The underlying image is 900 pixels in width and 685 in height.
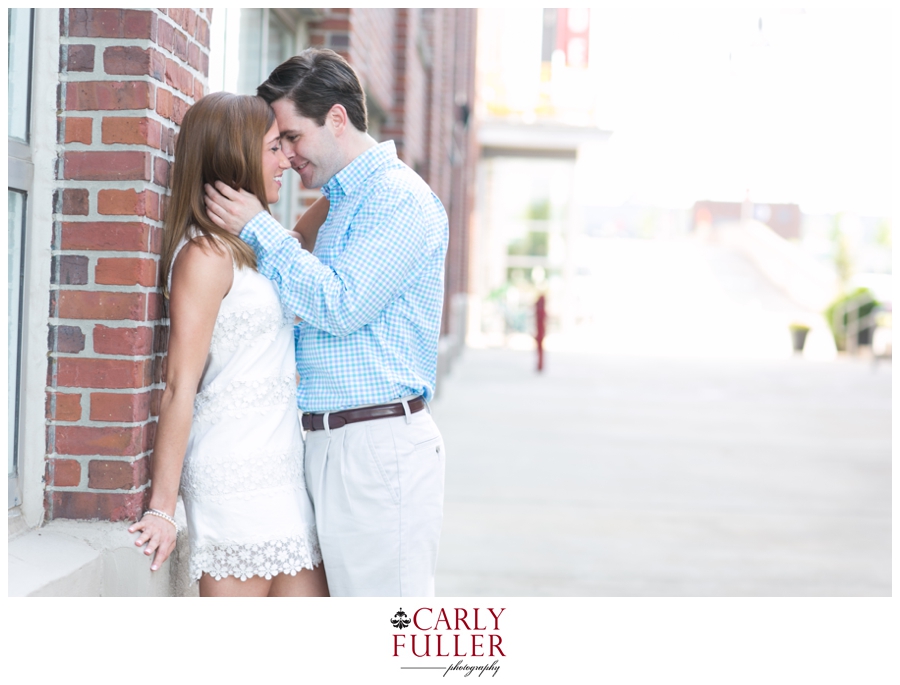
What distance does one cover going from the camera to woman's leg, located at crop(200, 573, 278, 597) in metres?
2.38

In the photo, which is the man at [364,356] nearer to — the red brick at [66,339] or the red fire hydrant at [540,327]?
the red brick at [66,339]

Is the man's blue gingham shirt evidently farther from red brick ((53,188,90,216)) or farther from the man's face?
red brick ((53,188,90,216))

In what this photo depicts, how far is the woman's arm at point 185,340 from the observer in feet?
7.37

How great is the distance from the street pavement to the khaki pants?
230 cm

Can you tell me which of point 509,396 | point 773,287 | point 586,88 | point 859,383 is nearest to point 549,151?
point 586,88

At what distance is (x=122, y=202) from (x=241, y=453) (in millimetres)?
697

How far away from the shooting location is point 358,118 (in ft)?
8.40

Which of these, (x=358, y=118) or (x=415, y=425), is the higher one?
(x=358, y=118)

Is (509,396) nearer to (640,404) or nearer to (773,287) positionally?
(640,404)

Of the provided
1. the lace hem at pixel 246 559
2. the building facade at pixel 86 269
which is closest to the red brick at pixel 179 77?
the building facade at pixel 86 269

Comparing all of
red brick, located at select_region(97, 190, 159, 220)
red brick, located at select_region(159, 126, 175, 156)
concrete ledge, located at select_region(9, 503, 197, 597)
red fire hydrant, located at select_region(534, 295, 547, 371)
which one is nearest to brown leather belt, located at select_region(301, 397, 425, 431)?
concrete ledge, located at select_region(9, 503, 197, 597)

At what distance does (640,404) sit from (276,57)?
7.82 m

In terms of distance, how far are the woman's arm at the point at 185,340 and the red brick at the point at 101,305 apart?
0.18m

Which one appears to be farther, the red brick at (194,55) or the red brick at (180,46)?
the red brick at (194,55)
